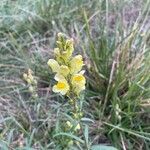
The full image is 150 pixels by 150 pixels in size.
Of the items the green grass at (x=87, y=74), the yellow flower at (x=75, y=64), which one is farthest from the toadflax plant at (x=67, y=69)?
the green grass at (x=87, y=74)

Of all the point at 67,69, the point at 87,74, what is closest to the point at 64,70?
the point at 67,69

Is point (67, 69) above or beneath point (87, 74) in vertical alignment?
above

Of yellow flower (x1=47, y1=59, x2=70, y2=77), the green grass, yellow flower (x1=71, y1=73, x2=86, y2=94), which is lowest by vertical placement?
the green grass

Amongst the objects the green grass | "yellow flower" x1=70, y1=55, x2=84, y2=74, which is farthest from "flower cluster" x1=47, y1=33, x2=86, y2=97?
the green grass

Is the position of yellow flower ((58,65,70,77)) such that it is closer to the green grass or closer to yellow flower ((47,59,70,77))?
yellow flower ((47,59,70,77))

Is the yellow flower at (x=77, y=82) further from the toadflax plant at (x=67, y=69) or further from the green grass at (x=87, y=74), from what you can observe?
the green grass at (x=87, y=74)

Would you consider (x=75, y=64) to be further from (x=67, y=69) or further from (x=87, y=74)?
(x=87, y=74)

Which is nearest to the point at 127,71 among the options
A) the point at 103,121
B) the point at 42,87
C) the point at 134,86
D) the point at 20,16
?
the point at 134,86

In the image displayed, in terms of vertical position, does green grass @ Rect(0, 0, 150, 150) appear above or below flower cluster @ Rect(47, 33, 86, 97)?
below
